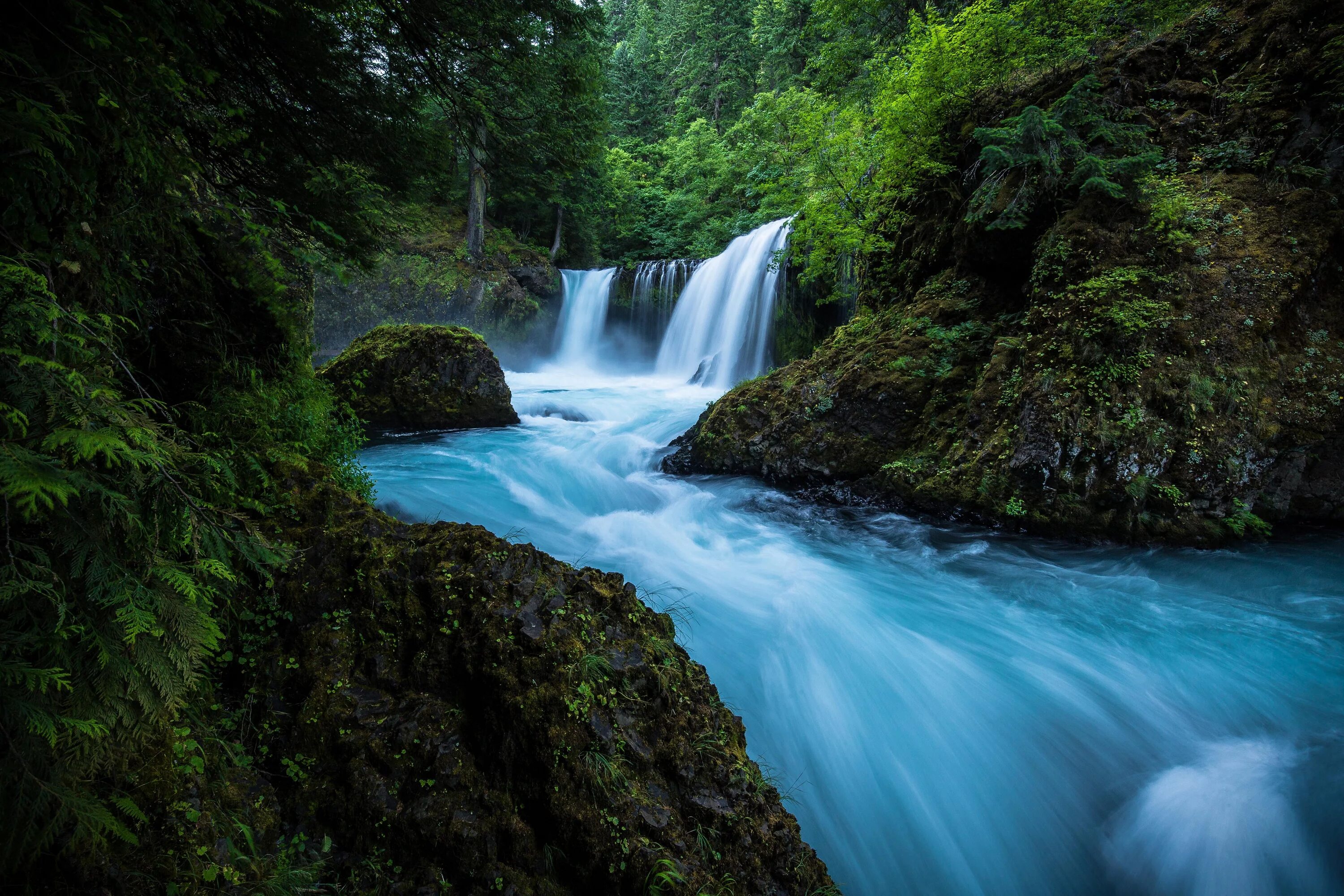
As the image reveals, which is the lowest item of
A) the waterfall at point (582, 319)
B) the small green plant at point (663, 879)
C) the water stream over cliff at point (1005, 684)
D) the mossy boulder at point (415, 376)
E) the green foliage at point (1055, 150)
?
the water stream over cliff at point (1005, 684)

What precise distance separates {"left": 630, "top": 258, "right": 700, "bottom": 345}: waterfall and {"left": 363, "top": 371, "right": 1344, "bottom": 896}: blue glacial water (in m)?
12.6

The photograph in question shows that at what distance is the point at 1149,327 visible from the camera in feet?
18.5

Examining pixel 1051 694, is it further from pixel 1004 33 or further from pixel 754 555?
pixel 1004 33

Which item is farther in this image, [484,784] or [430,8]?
[430,8]

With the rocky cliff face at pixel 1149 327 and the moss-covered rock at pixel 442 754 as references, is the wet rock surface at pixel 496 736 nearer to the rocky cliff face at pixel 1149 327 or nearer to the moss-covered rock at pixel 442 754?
the moss-covered rock at pixel 442 754

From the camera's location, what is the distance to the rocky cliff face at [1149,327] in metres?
5.49

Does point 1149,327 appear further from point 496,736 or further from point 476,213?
point 476,213

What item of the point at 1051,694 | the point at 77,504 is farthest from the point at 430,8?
the point at 1051,694

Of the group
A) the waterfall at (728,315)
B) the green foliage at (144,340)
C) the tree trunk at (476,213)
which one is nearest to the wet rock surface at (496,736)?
the green foliage at (144,340)

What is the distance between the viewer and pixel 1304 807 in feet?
9.71

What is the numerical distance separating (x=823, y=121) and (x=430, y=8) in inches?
314

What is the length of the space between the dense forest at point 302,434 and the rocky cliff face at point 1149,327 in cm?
5

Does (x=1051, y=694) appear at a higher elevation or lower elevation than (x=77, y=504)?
lower

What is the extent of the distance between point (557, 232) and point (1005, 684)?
20.9 metres
